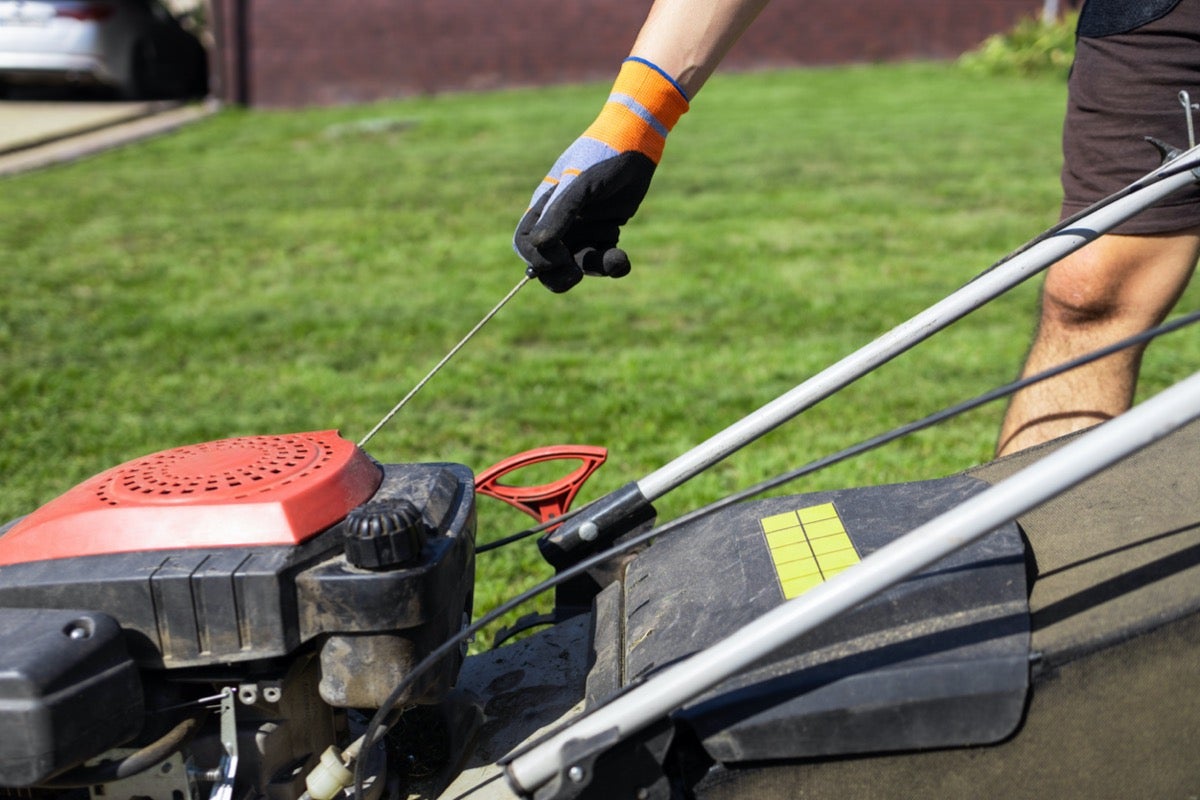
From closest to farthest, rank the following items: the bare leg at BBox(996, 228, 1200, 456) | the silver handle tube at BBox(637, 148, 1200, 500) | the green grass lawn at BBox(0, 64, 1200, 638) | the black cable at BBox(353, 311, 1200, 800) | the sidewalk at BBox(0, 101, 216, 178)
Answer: the black cable at BBox(353, 311, 1200, 800) → the silver handle tube at BBox(637, 148, 1200, 500) → the bare leg at BBox(996, 228, 1200, 456) → the green grass lawn at BBox(0, 64, 1200, 638) → the sidewalk at BBox(0, 101, 216, 178)

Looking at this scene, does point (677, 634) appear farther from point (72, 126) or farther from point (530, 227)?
point (72, 126)

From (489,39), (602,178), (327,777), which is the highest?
(602,178)

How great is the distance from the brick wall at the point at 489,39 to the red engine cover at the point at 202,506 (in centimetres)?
1055

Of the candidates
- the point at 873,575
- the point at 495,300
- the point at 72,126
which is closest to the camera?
the point at 873,575

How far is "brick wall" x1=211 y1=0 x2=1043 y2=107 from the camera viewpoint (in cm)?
1148

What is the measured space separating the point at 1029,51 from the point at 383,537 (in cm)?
1157

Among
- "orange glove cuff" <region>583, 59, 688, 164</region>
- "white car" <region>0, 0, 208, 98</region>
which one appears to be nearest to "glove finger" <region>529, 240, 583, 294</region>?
"orange glove cuff" <region>583, 59, 688, 164</region>

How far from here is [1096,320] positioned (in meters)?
2.12

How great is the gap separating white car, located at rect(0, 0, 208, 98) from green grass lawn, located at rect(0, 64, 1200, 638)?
92.3 inches

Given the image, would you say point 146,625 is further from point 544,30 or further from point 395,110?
point 544,30

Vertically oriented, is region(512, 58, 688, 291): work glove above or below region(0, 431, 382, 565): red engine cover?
above

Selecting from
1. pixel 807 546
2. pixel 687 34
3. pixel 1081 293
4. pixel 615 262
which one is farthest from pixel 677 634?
pixel 1081 293

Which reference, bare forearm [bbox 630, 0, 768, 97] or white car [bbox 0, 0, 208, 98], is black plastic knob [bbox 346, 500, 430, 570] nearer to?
bare forearm [bbox 630, 0, 768, 97]

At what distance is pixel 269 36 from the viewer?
11.5 metres
